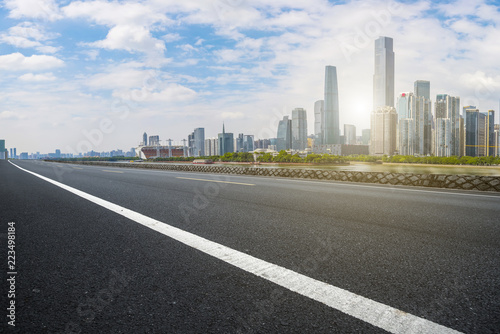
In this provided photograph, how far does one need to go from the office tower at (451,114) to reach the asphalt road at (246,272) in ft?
233

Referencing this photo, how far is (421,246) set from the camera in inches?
146

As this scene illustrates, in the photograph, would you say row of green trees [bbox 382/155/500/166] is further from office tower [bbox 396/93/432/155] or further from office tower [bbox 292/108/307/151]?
office tower [bbox 292/108/307/151]

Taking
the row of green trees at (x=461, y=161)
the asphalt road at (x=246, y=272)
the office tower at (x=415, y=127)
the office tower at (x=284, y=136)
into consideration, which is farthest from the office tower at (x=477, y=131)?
the asphalt road at (x=246, y=272)

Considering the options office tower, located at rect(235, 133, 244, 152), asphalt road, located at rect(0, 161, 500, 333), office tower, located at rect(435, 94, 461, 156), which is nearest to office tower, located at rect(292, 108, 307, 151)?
office tower, located at rect(235, 133, 244, 152)

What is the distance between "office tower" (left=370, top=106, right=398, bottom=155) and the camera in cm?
12444

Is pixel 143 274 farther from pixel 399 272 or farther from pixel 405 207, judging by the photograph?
pixel 405 207

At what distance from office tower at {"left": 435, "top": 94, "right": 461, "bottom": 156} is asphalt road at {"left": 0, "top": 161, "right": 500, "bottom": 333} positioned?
71.1m

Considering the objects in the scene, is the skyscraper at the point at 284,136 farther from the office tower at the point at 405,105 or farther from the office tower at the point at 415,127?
the office tower at the point at 405,105

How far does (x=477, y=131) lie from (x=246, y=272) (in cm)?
8215

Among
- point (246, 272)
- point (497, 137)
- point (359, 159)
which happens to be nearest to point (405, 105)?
point (497, 137)

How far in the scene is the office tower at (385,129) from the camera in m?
124

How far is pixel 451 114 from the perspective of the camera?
223ft

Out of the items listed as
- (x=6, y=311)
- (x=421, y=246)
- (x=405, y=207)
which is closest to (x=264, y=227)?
(x=421, y=246)

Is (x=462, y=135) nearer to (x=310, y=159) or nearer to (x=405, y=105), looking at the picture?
(x=310, y=159)
